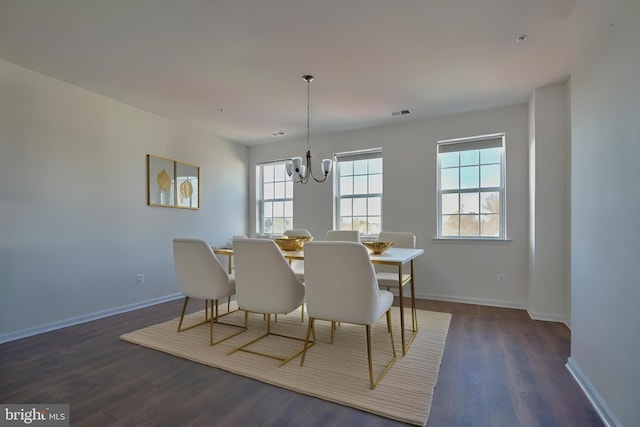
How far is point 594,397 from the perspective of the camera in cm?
173

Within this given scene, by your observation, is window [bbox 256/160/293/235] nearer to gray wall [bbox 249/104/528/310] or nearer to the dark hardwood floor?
gray wall [bbox 249/104/528/310]

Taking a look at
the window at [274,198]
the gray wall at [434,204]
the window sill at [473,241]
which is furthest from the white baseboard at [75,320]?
the window sill at [473,241]

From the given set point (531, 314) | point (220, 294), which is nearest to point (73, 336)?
point (220, 294)

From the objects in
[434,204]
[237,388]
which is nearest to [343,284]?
[237,388]

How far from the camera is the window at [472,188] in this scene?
12.8ft

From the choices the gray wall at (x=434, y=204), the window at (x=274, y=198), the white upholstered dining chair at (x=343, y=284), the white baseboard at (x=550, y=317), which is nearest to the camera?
the white upholstered dining chair at (x=343, y=284)

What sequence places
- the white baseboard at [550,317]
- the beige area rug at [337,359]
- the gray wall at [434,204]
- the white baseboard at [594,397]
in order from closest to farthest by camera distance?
the white baseboard at [594,397], the beige area rug at [337,359], the white baseboard at [550,317], the gray wall at [434,204]

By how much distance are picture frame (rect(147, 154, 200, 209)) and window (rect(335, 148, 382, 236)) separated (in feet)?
6.92

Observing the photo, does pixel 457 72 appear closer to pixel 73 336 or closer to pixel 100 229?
pixel 100 229

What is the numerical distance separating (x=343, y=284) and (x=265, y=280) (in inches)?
25.7

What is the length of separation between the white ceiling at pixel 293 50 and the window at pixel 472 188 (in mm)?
547

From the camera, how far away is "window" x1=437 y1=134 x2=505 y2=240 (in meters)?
3.91

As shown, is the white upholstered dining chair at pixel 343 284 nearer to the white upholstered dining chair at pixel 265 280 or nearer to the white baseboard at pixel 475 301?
the white upholstered dining chair at pixel 265 280

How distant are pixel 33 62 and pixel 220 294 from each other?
2.55 m
